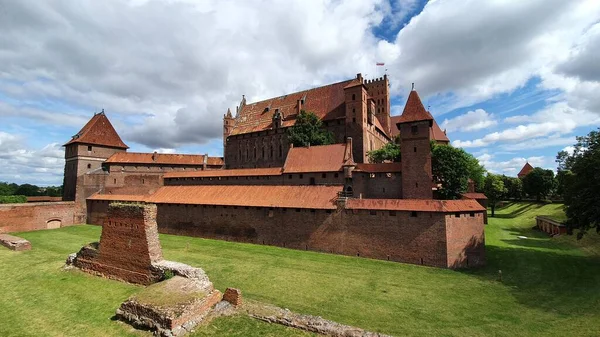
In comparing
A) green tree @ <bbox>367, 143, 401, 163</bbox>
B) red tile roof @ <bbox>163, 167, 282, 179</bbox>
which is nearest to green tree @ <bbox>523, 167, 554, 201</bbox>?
green tree @ <bbox>367, 143, 401, 163</bbox>

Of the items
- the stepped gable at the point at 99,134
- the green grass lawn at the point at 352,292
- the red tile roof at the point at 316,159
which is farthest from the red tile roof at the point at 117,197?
the red tile roof at the point at 316,159

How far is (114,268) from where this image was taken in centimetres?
1446

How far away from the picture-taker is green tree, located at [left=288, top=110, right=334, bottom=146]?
35062mm

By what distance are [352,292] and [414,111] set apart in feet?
51.0

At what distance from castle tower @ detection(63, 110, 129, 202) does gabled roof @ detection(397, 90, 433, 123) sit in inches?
1429

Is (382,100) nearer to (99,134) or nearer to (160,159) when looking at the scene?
(160,159)

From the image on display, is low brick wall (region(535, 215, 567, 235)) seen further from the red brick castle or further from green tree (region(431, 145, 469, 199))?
the red brick castle

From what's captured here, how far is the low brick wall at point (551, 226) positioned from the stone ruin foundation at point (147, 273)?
31693mm

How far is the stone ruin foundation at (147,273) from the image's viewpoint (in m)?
9.41

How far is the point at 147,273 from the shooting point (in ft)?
44.1

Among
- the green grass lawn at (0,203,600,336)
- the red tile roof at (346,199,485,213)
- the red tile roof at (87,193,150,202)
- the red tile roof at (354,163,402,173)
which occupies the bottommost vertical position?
the green grass lawn at (0,203,600,336)

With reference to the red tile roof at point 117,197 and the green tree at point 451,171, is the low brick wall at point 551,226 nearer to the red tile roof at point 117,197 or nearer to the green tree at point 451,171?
the green tree at point 451,171

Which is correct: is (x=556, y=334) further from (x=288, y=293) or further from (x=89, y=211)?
(x=89, y=211)

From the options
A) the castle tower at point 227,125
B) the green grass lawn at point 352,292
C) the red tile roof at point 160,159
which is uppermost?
the castle tower at point 227,125
